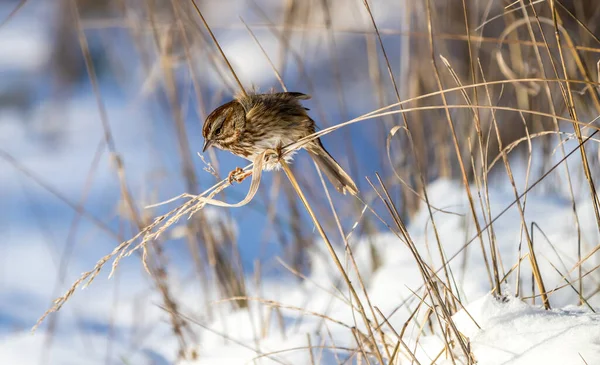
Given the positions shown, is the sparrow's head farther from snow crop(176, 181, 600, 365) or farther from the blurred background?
snow crop(176, 181, 600, 365)

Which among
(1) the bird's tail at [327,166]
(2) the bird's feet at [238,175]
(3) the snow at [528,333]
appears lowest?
(3) the snow at [528,333]

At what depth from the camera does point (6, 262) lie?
3.61 meters

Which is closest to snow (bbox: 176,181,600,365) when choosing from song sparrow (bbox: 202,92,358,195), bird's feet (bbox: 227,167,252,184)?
bird's feet (bbox: 227,167,252,184)

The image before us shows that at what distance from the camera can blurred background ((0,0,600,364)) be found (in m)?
1.96

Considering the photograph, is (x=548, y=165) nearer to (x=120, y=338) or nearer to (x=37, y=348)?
(x=120, y=338)

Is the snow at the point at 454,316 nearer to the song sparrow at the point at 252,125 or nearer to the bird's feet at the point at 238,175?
the bird's feet at the point at 238,175

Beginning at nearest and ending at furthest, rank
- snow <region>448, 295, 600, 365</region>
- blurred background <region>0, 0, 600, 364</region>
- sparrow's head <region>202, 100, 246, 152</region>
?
snow <region>448, 295, 600, 365</region> < sparrow's head <region>202, 100, 246, 152</region> < blurred background <region>0, 0, 600, 364</region>

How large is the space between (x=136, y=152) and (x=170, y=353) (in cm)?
241

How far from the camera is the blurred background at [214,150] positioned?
1.96 meters

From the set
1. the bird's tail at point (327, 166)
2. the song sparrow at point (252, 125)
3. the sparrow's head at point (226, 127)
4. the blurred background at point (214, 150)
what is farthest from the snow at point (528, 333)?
the sparrow's head at point (226, 127)

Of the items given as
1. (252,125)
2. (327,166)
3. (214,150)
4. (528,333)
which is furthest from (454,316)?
(214,150)

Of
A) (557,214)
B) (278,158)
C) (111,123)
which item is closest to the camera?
(278,158)

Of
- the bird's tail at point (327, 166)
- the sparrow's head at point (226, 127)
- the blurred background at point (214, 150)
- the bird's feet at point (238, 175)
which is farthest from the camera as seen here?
the blurred background at point (214, 150)

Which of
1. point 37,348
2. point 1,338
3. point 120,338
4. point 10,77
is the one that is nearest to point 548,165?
point 120,338
